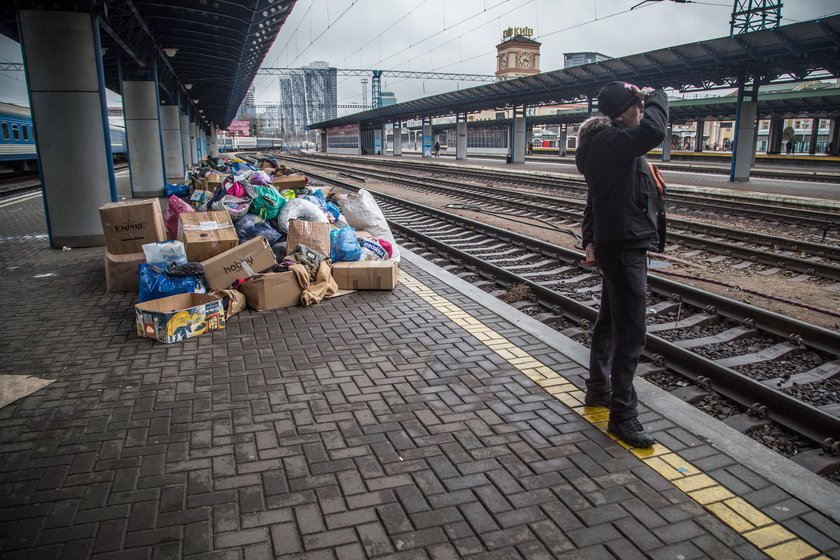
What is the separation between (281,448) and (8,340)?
136 inches

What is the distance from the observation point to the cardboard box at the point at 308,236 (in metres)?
7.18

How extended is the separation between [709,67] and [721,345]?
22.4 meters

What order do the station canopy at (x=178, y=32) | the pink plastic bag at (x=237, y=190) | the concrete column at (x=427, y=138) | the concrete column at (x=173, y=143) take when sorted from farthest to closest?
the concrete column at (x=427, y=138) → the concrete column at (x=173, y=143) → the station canopy at (x=178, y=32) → the pink plastic bag at (x=237, y=190)

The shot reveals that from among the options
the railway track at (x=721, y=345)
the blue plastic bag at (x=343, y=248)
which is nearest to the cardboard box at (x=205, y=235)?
the blue plastic bag at (x=343, y=248)

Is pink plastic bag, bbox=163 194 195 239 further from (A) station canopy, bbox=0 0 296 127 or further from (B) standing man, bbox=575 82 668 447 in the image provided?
(B) standing man, bbox=575 82 668 447

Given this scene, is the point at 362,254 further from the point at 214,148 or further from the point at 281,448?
the point at 214,148

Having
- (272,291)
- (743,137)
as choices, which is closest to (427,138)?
(743,137)

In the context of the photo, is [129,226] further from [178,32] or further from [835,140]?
[835,140]

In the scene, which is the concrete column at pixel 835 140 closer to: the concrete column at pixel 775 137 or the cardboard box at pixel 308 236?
the concrete column at pixel 775 137

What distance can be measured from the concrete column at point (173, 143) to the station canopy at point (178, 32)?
4.30 feet

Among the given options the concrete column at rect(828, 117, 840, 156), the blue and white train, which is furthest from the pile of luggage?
the concrete column at rect(828, 117, 840, 156)

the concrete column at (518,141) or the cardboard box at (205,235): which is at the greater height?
the concrete column at (518,141)

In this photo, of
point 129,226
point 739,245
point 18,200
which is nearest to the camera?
point 129,226

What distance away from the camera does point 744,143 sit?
Answer: 23.3 m
